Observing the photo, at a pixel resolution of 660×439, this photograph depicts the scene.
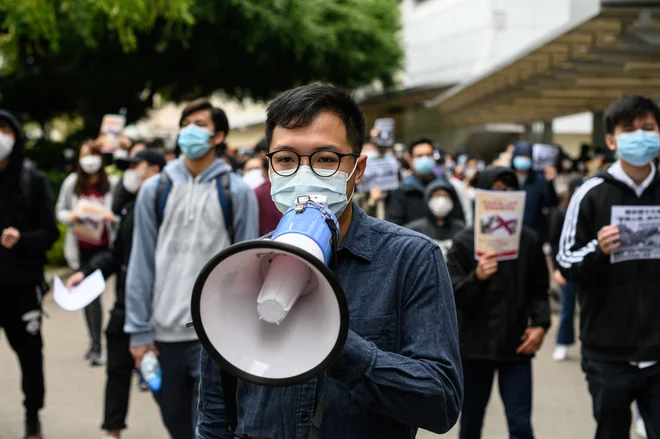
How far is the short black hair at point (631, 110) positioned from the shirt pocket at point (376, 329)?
2.80 m

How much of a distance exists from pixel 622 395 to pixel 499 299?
0.99 meters

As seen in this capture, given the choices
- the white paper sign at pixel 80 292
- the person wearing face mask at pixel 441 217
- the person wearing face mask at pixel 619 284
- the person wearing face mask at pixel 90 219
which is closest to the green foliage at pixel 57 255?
the person wearing face mask at pixel 90 219

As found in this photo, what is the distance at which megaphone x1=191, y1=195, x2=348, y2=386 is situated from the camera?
1897 mm

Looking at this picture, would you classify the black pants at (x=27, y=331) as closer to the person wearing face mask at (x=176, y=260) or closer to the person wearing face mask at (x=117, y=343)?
the person wearing face mask at (x=117, y=343)

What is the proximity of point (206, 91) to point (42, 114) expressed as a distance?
5470mm

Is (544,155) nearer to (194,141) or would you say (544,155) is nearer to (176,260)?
(194,141)

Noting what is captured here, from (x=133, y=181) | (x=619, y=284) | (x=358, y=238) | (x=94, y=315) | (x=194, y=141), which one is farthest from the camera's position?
(x=94, y=315)

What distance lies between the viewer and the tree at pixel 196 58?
82.7ft

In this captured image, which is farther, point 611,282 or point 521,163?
point 521,163

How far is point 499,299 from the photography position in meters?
5.20

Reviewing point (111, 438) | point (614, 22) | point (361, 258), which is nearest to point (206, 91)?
point (614, 22)

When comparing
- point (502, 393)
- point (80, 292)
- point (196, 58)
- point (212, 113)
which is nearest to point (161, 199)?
point (212, 113)

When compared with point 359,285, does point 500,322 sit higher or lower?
lower

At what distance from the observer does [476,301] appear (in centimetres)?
521
